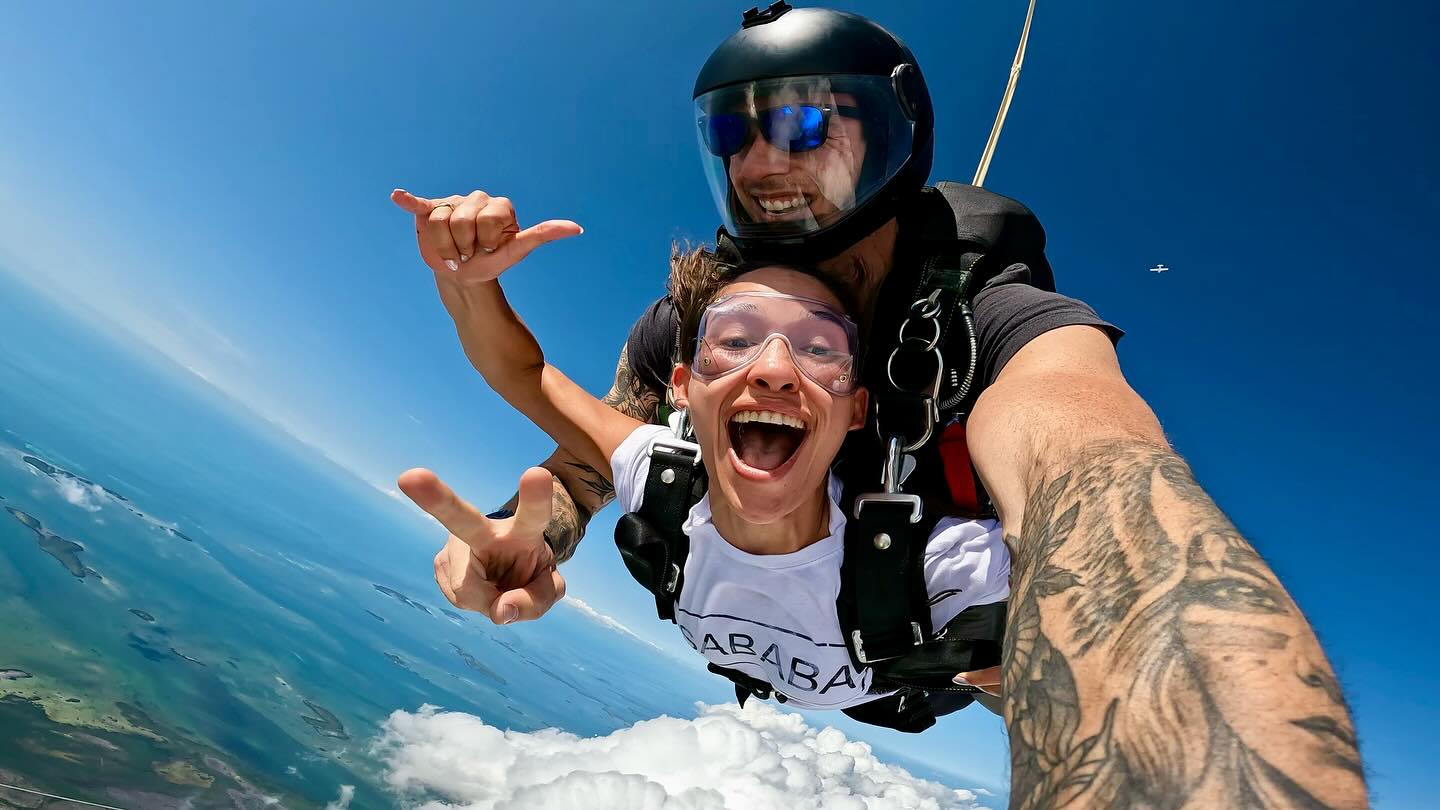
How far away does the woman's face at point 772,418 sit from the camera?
80.4 inches

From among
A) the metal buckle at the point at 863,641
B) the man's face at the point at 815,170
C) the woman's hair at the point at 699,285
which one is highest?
the man's face at the point at 815,170

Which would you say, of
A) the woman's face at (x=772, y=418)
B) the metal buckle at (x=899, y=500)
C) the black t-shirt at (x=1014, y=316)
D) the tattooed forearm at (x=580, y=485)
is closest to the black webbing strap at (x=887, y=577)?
the metal buckle at (x=899, y=500)

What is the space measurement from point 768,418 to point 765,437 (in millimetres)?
185

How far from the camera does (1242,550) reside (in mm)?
665

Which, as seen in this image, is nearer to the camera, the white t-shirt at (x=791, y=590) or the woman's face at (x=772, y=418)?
the white t-shirt at (x=791, y=590)

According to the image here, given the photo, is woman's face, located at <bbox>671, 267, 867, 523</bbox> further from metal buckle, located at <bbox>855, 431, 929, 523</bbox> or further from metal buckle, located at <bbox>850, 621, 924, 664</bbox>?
metal buckle, located at <bbox>850, 621, 924, 664</bbox>

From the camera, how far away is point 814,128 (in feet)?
7.75

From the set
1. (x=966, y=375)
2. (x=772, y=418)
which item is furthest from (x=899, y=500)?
(x=772, y=418)

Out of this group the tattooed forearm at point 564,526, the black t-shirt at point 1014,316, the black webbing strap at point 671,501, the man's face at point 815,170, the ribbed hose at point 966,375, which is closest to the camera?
the black t-shirt at point 1014,316

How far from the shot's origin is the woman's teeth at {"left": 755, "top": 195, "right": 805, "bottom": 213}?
238 centimetres

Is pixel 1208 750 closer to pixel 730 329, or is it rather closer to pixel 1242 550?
pixel 1242 550

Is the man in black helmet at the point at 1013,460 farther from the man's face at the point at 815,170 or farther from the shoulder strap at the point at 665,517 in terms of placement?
the shoulder strap at the point at 665,517

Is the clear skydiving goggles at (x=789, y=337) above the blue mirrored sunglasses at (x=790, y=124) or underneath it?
underneath

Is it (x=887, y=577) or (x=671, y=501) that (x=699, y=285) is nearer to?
(x=671, y=501)
